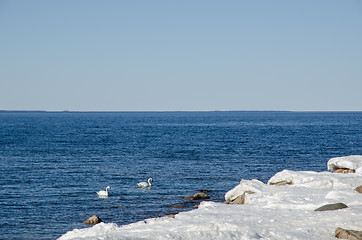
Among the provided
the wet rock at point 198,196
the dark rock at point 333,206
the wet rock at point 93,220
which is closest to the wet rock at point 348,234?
the dark rock at point 333,206

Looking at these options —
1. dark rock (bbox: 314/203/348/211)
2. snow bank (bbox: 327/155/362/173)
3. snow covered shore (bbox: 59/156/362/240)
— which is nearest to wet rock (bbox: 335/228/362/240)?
snow covered shore (bbox: 59/156/362/240)

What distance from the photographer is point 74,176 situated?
127ft

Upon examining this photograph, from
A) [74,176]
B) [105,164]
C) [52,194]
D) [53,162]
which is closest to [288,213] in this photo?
[52,194]

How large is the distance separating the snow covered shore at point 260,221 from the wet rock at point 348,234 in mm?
247

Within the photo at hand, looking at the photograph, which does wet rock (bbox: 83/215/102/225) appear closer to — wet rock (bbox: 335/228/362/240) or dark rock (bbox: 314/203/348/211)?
dark rock (bbox: 314/203/348/211)

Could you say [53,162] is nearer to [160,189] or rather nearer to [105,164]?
[105,164]

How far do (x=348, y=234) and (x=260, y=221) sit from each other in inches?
135

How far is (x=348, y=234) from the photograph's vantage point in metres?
14.4

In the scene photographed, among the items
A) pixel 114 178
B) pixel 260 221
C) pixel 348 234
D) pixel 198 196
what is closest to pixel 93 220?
pixel 198 196

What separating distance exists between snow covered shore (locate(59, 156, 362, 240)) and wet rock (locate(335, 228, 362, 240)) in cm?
25

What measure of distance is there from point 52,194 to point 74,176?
792cm

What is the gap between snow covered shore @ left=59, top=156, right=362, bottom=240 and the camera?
1497cm

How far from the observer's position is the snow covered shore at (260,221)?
14969 mm

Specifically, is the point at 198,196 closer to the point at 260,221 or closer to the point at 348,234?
the point at 260,221
